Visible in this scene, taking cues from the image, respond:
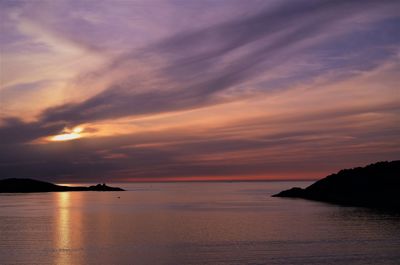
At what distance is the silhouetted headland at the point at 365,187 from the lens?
125 m

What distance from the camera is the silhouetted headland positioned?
125 meters

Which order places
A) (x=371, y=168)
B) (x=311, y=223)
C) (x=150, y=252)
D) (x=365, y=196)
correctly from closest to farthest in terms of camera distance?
(x=150, y=252)
(x=311, y=223)
(x=365, y=196)
(x=371, y=168)

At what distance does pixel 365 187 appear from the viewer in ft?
452

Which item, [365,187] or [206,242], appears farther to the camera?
[365,187]

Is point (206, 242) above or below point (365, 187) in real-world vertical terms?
below

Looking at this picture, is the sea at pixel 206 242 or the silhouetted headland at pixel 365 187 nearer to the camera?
the sea at pixel 206 242

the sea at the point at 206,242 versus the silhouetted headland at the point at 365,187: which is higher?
the silhouetted headland at the point at 365,187

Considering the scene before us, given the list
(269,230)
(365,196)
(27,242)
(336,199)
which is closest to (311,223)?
(269,230)

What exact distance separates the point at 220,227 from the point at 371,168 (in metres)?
85.8

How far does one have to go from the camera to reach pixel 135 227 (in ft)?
246

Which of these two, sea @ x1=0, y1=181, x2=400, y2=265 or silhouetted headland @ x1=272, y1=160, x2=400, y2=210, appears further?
silhouetted headland @ x1=272, y1=160, x2=400, y2=210

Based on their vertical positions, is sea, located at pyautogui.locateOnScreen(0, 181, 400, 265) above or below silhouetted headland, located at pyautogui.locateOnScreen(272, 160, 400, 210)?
below

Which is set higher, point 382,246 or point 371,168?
point 371,168

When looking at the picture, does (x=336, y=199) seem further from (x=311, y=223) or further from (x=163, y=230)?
(x=163, y=230)
